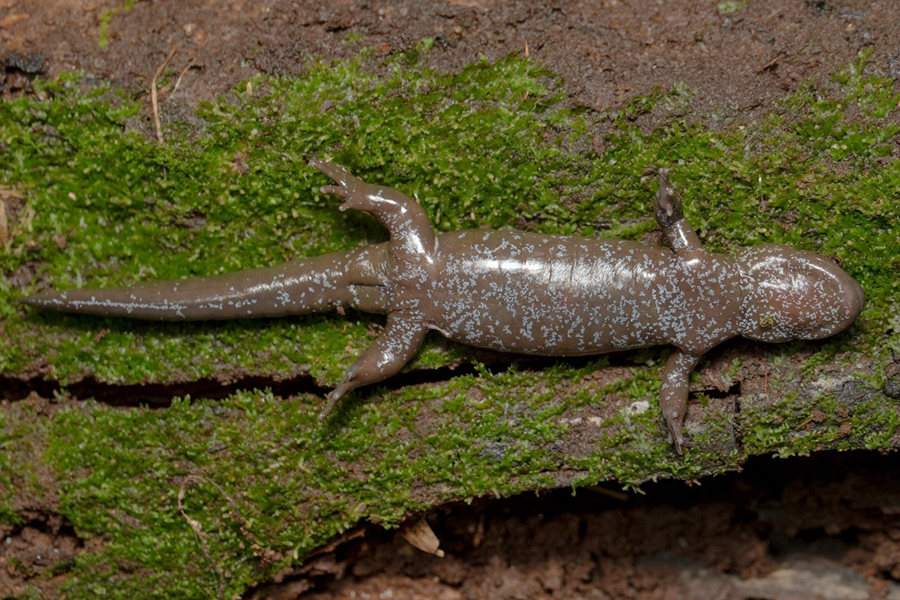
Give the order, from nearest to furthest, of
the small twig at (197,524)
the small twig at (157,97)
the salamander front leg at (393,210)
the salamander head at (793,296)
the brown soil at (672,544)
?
the salamander head at (793,296) < the salamander front leg at (393,210) < the small twig at (157,97) < the small twig at (197,524) < the brown soil at (672,544)

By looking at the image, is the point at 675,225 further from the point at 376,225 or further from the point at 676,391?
the point at 376,225

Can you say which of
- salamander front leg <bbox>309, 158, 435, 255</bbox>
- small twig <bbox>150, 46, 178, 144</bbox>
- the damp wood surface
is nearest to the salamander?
salamander front leg <bbox>309, 158, 435, 255</bbox>

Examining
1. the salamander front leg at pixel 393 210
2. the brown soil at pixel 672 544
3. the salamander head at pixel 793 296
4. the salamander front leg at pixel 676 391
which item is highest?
the salamander head at pixel 793 296

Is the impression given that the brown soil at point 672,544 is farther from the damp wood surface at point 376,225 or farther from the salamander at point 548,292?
the salamander at point 548,292

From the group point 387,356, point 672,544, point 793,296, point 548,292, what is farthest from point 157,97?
point 672,544

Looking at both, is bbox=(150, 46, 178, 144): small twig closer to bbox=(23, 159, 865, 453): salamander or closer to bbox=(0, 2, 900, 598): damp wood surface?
bbox=(0, 2, 900, 598): damp wood surface

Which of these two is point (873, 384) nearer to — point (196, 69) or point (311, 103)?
point (311, 103)

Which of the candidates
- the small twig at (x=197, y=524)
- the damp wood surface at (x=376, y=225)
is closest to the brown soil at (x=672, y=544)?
the small twig at (x=197, y=524)
